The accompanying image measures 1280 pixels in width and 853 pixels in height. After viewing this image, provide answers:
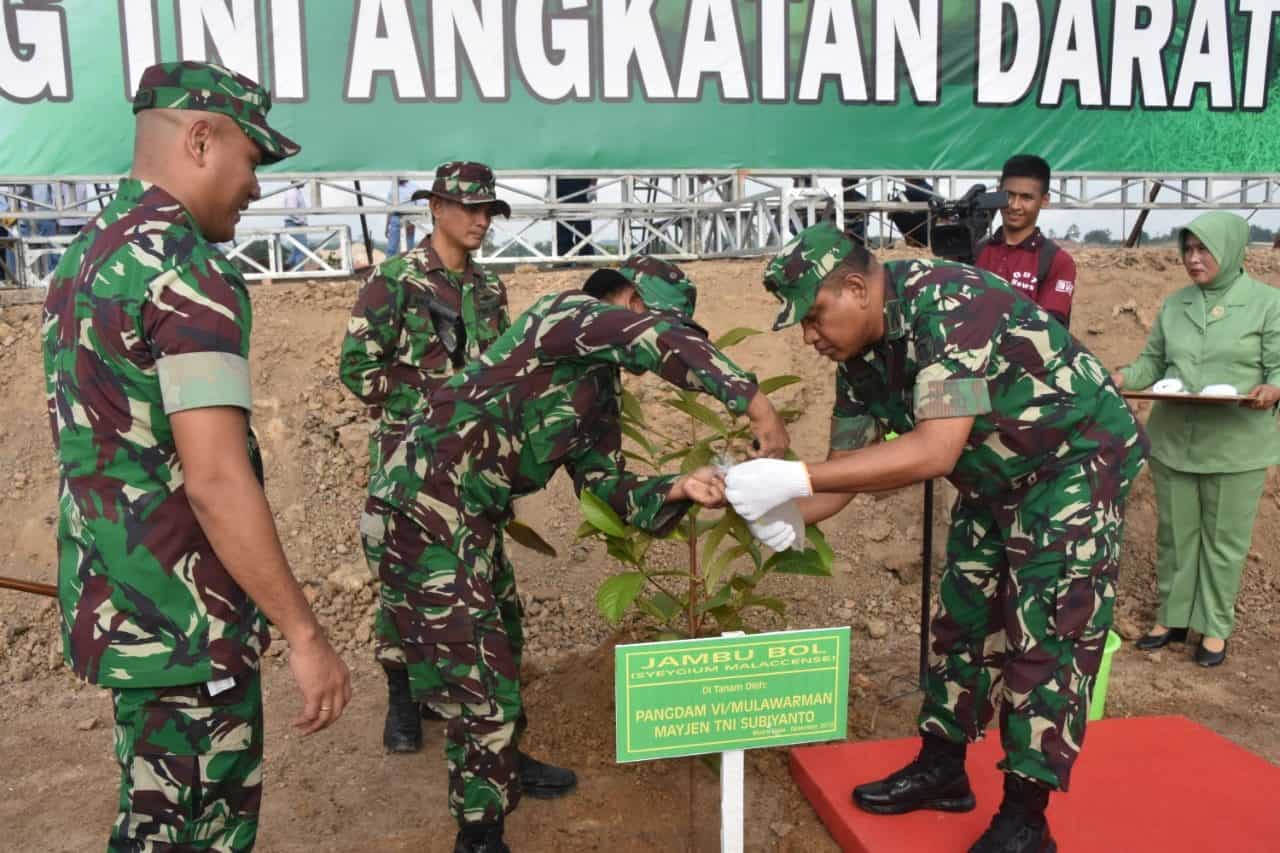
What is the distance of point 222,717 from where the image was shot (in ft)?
5.29

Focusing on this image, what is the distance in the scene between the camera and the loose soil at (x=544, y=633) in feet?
9.30

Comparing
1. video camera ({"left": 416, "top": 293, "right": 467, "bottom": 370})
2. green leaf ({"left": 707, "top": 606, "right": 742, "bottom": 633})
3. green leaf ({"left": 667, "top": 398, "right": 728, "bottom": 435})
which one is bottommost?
green leaf ({"left": 707, "top": 606, "right": 742, "bottom": 633})

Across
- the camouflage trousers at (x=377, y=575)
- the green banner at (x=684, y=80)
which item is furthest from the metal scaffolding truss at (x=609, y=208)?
the camouflage trousers at (x=377, y=575)

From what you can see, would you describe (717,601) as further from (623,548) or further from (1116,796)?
(1116,796)

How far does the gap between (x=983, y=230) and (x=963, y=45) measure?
2.75 metres

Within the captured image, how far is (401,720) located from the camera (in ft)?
10.7

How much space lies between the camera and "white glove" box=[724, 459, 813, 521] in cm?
195

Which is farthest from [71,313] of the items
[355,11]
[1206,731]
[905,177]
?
[905,177]

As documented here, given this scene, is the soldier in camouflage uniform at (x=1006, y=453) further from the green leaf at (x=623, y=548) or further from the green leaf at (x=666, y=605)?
the green leaf at (x=666, y=605)

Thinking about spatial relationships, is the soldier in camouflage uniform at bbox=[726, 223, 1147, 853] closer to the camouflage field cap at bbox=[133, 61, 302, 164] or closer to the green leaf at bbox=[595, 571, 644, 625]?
the green leaf at bbox=[595, 571, 644, 625]

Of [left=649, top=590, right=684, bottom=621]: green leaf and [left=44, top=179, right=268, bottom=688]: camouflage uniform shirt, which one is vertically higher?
[left=44, top=179, right=268, bottom=688]: camouflage uniform shirt

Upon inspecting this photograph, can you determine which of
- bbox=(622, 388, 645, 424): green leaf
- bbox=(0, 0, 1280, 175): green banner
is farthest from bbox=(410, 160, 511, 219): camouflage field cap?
bbox=(0, 0, 1280, 175): green banner

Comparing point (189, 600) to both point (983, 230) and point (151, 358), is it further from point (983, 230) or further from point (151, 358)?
point (983, 230)

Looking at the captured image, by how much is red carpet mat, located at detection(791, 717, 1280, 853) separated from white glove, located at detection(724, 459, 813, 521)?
0.99m
